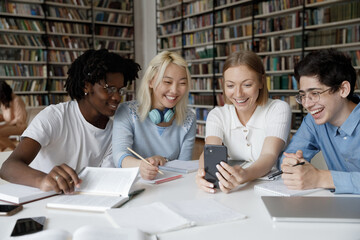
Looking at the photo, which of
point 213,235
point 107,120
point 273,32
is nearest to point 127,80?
point 107,120

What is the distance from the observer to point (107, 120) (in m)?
1.90

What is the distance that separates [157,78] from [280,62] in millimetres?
3869

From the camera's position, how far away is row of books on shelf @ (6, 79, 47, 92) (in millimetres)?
6076

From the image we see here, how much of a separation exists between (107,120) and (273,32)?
13.2ft

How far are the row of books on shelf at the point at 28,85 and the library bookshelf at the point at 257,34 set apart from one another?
2.62 meters

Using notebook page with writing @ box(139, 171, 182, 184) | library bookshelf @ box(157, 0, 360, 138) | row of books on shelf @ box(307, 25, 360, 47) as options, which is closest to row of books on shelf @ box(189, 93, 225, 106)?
library bookshelf @ box(157, 0, 360, 138)

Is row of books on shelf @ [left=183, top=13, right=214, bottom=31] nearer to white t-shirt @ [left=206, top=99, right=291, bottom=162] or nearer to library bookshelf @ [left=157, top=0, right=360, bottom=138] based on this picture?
library bookshelf @ [left=157, top=0, right=360, bottom=138]

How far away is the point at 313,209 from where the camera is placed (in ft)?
3.17

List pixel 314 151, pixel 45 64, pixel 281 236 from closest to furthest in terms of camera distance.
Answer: pixel 281 236 → pixel 314 151 → pixel 45 64

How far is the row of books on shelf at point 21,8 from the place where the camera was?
19.1 ft

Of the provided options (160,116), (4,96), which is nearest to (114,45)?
(4,96)

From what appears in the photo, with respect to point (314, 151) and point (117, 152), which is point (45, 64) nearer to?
point (117, 152)

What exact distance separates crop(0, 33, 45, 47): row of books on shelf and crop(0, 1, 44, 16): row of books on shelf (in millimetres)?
410

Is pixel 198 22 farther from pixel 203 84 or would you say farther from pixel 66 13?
pixel 66 13
